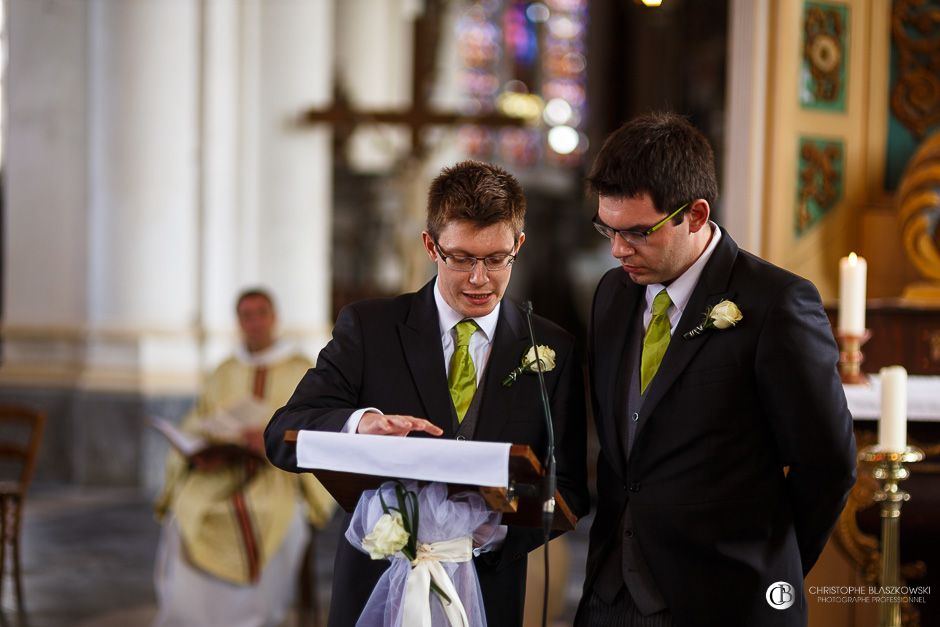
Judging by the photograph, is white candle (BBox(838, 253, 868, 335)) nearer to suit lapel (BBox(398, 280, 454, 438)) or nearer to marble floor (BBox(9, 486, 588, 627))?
suit lapel (BBox(398, 280, 454, 438))

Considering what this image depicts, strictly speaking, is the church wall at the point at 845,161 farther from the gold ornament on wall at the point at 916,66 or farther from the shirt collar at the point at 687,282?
the shirt collar at the point at 687,282

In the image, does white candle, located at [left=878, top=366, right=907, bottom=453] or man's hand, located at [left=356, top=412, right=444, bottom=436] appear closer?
man's hand, located at [left=356, top=412, right=444, bottom=436]

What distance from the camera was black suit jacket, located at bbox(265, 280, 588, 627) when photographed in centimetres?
266

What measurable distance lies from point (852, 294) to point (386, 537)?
6.57 feet

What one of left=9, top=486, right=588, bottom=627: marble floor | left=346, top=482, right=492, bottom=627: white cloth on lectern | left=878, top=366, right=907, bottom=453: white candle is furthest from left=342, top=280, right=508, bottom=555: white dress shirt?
left=9, top=486, right=588, bottom=627: marble floor

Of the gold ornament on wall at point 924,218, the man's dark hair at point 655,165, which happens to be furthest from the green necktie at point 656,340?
the gold ornament on wall at point 924,218

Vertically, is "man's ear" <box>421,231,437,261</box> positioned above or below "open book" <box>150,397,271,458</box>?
above

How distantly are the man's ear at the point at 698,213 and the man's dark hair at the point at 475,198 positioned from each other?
372mm

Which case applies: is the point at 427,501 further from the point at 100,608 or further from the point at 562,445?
the point at 100,608

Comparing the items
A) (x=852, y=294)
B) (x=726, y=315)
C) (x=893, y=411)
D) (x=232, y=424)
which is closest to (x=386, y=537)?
(x=726, y=315)

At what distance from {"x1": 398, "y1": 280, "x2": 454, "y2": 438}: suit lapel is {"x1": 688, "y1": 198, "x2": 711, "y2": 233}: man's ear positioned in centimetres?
64

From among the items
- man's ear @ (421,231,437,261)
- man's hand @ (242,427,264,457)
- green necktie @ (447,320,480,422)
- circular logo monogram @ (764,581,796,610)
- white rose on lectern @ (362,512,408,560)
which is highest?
man's ear @ (421,231,437,261)

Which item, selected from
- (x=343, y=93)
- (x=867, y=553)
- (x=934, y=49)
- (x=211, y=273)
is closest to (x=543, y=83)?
(x=343, y=93)

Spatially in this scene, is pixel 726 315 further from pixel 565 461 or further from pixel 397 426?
pixel 397 426
